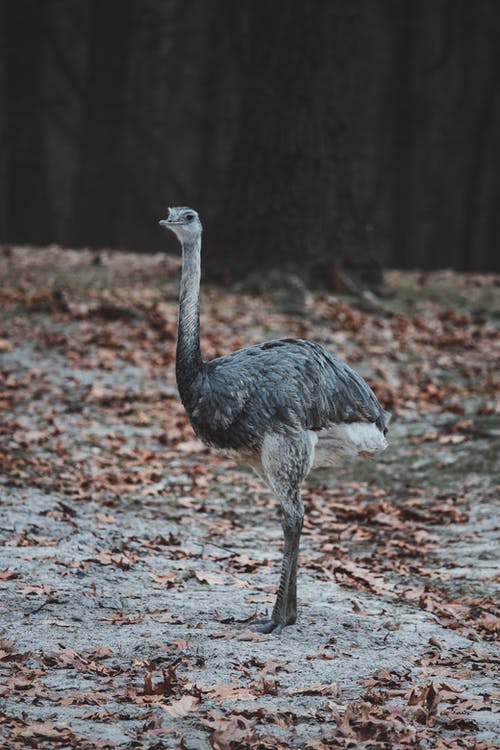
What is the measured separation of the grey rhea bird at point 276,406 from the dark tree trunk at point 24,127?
57.7ft

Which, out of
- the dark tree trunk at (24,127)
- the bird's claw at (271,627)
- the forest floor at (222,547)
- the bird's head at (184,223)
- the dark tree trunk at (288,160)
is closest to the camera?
the forest floor at (222,547)

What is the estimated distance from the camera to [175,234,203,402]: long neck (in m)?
6.60

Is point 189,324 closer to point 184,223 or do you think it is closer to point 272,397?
point 184,223

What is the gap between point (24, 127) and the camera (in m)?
23.6

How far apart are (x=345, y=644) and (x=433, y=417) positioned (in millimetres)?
5692

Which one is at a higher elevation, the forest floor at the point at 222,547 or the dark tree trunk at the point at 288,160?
the dark tree trunk at the point at 288,160

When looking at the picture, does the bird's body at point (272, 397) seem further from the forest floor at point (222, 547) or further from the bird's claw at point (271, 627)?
the forest floor at point (222, 547)

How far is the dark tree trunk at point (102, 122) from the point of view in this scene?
22422mm

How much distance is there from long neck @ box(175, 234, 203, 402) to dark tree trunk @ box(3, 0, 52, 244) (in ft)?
57.5

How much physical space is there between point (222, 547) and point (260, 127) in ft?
30.0

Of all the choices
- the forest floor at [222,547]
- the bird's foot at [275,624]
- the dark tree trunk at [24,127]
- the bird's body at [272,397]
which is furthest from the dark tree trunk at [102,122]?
the bird's foot at [275,624]

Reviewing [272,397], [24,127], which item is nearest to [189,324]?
[272,397]

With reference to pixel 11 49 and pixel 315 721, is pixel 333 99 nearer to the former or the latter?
pixel 11 49

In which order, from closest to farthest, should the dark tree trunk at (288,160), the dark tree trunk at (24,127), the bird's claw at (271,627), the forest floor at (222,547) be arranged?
the forest floor at (222,547) < the bird's claw at (271,627) < the dark tree trunk at (288,160) < the dark tree trunk at (24,127)
